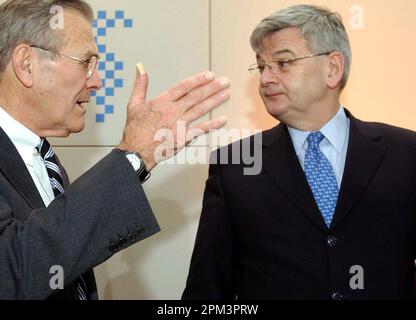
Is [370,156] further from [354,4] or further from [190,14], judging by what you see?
[190,14]

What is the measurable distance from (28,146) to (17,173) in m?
0.17

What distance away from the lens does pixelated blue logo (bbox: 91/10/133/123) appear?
2.72 metres

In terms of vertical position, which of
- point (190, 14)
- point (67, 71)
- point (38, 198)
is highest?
point (190, 14)

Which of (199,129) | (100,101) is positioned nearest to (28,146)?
(199,129)

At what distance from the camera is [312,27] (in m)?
2.03

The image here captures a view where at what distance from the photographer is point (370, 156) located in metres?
1.86

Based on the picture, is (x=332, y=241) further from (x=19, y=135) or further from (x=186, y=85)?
(x=19, y=135)

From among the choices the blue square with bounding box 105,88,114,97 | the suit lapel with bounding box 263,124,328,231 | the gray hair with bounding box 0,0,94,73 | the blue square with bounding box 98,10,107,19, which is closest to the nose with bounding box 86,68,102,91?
the gray hair with bounding box 0,0,94,73

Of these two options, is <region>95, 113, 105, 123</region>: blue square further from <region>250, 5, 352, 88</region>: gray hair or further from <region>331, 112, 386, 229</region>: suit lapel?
<region>331, 112, 386, 229</region>: suit lapel

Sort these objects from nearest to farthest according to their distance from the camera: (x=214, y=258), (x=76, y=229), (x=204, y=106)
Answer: (x=76, y=229) < (x=204, y=106) < (x=214, y=258)

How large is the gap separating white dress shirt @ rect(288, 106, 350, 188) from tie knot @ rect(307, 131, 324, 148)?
13 millimetres

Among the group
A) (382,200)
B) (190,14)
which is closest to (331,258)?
(382,200)

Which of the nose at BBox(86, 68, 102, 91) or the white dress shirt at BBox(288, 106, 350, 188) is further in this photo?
the white dress shirt at BBox(288, 106, 350, 188)

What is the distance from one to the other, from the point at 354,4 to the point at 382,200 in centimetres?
122
